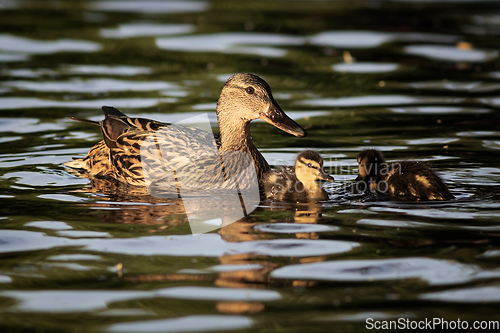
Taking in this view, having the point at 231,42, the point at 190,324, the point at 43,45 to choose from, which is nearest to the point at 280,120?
the point at 190,324

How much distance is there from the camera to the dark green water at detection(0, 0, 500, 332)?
4145mm

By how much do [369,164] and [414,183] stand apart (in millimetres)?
598

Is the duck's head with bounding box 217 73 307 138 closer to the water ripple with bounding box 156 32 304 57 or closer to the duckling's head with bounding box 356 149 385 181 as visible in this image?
the duckling's head with bounding box 356 149 385 181

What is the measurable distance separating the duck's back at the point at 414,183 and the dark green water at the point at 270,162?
17 centimetres

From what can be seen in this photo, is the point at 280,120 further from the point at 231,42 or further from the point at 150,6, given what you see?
the point at 150,6

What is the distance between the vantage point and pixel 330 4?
18312mm

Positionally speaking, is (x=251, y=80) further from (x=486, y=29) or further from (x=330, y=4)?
(x=330, y=4)

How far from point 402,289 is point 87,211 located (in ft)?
9.42

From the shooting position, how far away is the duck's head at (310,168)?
6.34 meters

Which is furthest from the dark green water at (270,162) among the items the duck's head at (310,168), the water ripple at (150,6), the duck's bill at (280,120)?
the water ripple at (150,6)

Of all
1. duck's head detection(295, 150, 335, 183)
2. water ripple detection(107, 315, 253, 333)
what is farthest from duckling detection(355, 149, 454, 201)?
water ripple detection(107, 315, 253, 333)

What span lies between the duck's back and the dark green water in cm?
17

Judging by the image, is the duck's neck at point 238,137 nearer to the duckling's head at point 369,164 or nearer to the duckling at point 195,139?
the duckling at point 195,139

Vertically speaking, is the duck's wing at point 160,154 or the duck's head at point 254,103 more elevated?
the duck's head at point 254,103
